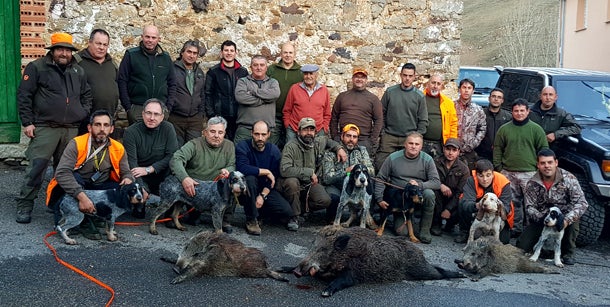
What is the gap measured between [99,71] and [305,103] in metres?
2.62

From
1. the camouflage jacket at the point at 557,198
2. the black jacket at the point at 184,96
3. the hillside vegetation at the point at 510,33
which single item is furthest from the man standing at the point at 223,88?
the hillside vegetation at the point at 510,33

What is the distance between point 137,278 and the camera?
18.6ft

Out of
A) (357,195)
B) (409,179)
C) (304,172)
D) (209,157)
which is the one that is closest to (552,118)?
(409,179)

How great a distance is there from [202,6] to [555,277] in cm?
605

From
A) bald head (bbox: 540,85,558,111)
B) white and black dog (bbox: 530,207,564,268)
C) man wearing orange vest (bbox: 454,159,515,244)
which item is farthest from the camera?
bald head (bbox: 540,85,558,111)

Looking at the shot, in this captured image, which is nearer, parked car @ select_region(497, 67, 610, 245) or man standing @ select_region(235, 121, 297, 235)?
man standing @ select_region(235, 121, 297, 235)

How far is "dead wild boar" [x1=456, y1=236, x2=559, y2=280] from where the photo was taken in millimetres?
6355

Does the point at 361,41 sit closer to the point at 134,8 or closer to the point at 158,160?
the point at 134,8

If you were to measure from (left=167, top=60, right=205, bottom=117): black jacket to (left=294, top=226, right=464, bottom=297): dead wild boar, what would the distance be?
3.12m

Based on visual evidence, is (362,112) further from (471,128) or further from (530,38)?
(530,38)

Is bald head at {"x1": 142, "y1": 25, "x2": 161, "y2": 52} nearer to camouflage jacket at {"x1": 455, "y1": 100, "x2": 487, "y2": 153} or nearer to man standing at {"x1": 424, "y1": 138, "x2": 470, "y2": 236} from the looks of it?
man standing at {"x1": 424, "y1": 138, "x2": 470, "y2": 236}

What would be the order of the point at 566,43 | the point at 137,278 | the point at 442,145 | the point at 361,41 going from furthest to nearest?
the point at 566,43, the point at 361,41, the point at 442,145, the point at 137,278

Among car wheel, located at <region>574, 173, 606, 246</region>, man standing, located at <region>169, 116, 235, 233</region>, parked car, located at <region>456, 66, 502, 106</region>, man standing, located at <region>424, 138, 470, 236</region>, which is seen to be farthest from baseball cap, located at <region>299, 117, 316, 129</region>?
parked car, located at <region>456, 66, 502, 106</region>

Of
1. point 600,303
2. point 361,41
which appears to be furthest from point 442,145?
point 600,303
